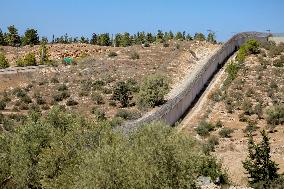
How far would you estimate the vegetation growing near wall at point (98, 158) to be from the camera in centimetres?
2562

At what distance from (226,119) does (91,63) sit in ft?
101

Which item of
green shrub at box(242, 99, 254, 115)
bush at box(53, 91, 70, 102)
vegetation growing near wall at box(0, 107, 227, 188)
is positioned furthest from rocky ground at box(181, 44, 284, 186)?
bush at box(53, 91, 70, 102)

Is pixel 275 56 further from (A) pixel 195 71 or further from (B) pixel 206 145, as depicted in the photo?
(B) pixel 206 145

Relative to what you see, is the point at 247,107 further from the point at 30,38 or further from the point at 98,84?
the point at 30,38

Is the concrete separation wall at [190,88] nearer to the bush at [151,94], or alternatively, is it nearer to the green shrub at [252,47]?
the bush at [151,94]

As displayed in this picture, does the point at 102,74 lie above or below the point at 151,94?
above

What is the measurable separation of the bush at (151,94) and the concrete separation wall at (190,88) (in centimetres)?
126

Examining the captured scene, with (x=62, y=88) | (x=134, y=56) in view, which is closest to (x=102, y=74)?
(x=62, y=88)

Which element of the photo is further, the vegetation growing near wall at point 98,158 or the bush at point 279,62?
the bush at point 279,62

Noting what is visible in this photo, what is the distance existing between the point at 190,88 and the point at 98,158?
37.8 m

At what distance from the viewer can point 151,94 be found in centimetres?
6166

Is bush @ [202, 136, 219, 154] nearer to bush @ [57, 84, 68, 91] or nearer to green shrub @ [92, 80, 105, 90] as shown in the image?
green shrub @ [92, 80, 105, 90]

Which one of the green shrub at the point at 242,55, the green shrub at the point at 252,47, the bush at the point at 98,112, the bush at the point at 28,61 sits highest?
the green shrub at the point at 252,47

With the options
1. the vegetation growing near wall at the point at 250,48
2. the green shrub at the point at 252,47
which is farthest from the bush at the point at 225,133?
the green shrub at the point at 252,47
